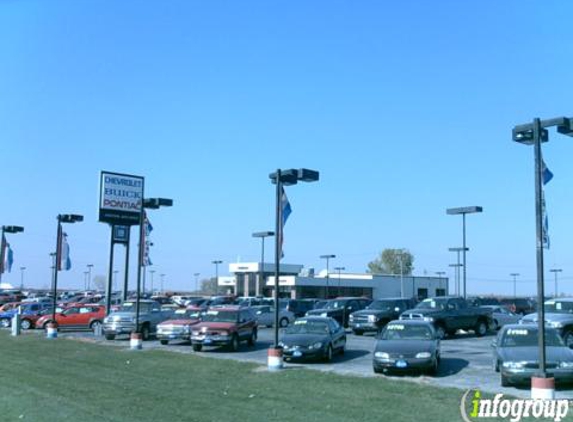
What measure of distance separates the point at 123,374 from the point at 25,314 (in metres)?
26.2

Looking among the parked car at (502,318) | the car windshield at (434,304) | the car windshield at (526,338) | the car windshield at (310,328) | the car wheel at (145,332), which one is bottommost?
the car wheel at (145,332)

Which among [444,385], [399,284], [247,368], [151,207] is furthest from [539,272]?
[399,284]

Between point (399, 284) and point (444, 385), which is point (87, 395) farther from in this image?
point (399, 284)

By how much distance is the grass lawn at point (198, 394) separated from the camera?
12477 millimetres

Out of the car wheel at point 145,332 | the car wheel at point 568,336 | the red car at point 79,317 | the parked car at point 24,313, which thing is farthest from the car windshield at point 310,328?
the parked car at point 24,313

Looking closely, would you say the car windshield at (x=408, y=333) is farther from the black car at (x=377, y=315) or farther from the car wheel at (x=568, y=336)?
the black car at (x=377, y=315)

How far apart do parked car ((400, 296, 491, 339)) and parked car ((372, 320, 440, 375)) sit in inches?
393

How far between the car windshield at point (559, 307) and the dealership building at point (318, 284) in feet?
209

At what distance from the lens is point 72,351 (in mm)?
25984

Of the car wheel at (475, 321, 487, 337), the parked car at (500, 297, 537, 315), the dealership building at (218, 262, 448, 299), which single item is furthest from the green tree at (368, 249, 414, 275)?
the car wheel at (475, 321, 487, 337)

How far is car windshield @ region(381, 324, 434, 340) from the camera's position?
1978 centimetres

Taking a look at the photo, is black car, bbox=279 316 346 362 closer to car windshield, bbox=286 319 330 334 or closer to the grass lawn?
car windshield, bbox=286 319 330 334

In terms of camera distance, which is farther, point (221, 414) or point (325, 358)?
point (325, 358)

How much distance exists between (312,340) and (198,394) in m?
7.80
